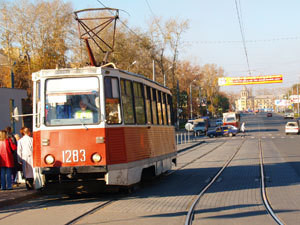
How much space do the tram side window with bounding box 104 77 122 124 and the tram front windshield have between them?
0.74 ft

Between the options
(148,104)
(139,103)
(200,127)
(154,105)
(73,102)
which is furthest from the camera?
(200,127)

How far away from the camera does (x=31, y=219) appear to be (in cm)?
958

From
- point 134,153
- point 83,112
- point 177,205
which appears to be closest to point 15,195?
point 83,112

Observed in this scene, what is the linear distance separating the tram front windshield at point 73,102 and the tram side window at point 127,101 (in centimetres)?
83

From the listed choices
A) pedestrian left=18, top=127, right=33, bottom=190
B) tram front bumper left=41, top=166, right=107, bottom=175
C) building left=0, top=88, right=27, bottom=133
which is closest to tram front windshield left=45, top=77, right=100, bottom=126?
tram front bumper left=41, top=166, right=107, bottom=175

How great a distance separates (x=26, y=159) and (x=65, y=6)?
35327 millimetres

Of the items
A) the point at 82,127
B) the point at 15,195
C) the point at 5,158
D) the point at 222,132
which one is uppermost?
the point at 82,127

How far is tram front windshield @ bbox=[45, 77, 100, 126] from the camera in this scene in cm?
1147

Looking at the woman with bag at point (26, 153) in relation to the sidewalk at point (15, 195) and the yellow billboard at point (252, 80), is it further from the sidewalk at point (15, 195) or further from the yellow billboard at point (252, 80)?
the yellow billboard at point (252, 80)

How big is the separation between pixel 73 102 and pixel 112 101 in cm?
88

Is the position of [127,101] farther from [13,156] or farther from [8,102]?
[8,102]

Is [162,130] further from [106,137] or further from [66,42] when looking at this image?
[66,42]

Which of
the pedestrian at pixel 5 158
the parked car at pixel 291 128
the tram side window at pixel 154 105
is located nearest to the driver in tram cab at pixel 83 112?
the pedestrian at pixel 5 158

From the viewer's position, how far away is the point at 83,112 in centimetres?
1150
